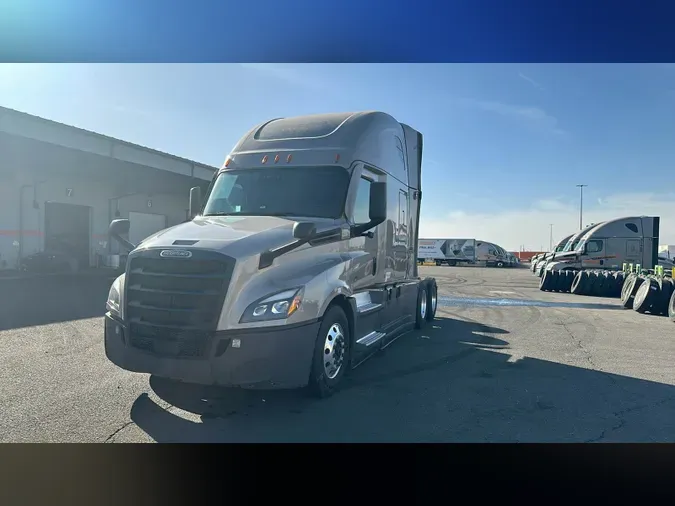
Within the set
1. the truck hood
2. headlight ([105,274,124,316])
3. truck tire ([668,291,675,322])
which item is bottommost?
truck tire ([668,291,675,322])

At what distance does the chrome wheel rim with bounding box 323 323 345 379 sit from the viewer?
16.7 ft

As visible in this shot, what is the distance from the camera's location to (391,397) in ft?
17.5

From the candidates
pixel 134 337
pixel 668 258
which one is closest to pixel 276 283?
pixel 134 337

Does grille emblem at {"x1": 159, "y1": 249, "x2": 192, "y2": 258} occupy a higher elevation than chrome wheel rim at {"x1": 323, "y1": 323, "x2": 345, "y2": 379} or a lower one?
higher

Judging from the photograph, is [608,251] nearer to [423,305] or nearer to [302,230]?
[423,305]

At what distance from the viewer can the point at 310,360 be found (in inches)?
185

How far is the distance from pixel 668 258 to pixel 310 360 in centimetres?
1363

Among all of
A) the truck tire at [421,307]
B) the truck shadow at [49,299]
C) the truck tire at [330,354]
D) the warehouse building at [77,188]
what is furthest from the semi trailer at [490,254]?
the truck tire at [330,354]

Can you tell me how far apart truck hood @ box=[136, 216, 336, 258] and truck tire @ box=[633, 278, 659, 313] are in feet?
36.1

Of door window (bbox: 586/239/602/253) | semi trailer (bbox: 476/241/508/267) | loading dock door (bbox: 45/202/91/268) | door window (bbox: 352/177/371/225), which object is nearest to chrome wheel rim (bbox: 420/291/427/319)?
door window (bbox: 352/177/371/225)

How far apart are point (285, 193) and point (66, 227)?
60.9 feet

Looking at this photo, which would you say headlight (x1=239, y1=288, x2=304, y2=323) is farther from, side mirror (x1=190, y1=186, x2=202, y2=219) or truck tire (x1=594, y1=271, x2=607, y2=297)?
truck tire (x1=594, y1=271, x2=607, y2=297)
